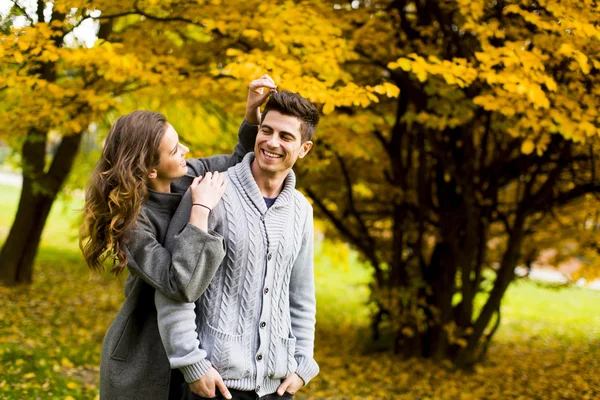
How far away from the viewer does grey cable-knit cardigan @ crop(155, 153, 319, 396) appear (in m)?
2.18

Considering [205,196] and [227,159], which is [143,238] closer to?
[205,196]

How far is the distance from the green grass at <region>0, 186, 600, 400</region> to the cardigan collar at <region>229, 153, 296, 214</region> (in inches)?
130

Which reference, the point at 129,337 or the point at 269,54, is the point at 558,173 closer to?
the point at 269,54

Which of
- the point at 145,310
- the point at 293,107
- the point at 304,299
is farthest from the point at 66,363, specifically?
the point at 293,107

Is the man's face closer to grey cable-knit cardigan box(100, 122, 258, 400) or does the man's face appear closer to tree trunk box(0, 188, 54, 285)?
grey cable-knit cardigan box(100, 122, 258, 400)

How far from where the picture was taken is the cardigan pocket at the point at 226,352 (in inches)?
88.2

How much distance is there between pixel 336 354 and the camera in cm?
809

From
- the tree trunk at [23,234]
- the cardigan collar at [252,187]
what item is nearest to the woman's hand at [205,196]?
the cardigan collar at [252,187]

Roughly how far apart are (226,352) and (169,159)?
2.38 ft

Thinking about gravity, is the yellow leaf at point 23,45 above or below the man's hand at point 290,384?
above

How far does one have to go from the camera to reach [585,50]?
462cm

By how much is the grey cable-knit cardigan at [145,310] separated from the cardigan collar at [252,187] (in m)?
0.23

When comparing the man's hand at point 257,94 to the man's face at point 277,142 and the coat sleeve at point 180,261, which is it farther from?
the coat sleeve at point 180,261

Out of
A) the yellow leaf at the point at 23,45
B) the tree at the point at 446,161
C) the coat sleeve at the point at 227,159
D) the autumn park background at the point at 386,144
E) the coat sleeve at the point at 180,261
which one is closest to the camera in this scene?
the coat sleeve at the point at 180,261
